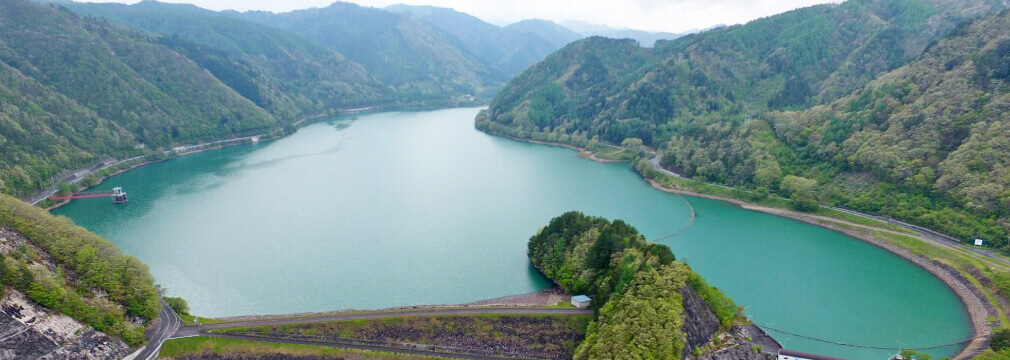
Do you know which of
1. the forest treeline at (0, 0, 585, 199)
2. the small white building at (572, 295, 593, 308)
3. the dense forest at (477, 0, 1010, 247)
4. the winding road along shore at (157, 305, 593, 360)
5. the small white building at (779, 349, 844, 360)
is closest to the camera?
the small white building at (779, 349, 844, 360)

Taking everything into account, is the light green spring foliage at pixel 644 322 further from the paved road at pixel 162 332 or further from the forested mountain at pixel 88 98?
the forested mountain at pixel 88 98

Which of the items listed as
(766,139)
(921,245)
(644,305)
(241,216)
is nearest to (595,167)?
(766,139)

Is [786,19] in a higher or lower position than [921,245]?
higher

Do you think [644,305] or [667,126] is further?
[667,126]

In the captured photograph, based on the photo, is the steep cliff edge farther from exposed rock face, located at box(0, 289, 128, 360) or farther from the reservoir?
exposed rock face, located at box(0, 289, 128, 360)

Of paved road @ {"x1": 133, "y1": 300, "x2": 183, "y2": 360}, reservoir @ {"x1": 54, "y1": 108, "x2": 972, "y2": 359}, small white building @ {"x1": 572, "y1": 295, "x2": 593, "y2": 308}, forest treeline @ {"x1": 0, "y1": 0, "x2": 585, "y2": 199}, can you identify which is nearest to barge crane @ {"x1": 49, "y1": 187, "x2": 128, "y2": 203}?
reservoir @ {"x1": 54, "y1": 108, "x2": 972, "y2": 359}

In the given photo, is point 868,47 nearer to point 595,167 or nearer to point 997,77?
point 997,77

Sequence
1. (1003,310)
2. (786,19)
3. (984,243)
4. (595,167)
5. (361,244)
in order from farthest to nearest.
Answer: (786,19) → (595,167) → (361,244) → (984,243) → (1003,310)
